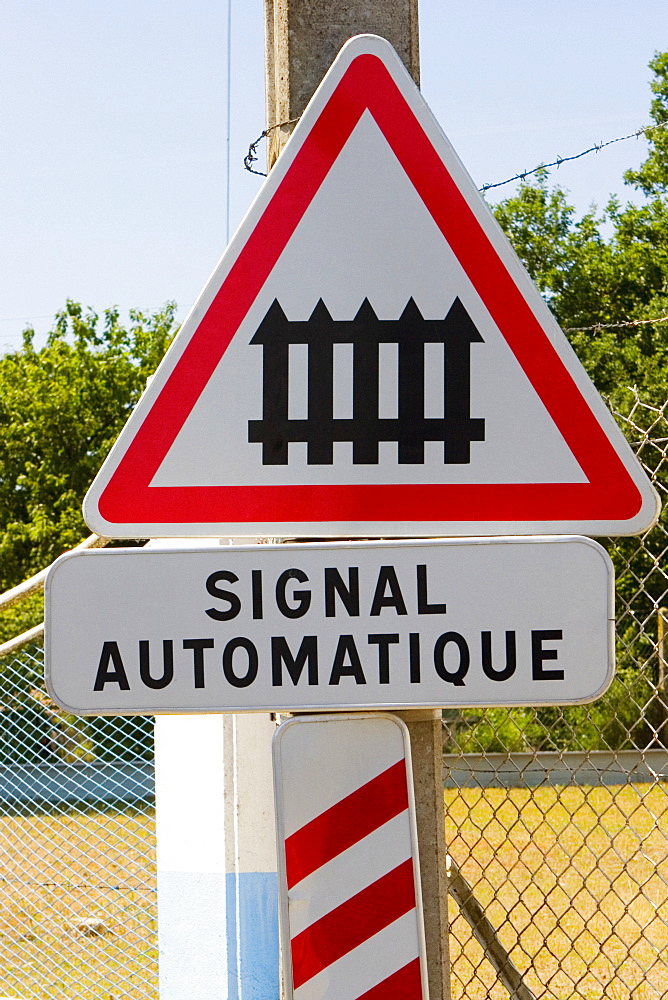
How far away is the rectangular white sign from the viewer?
127cm

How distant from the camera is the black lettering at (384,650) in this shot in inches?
50.1

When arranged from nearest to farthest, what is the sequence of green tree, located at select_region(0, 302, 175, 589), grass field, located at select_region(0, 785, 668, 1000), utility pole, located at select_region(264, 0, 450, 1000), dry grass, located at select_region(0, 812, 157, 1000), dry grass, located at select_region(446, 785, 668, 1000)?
utility pole, located at select_region(264, 0, 450, 1000) → dry grass, located at select_region(446, 785, 668, 1000) → grass field, located at select_region(0, 785, 668, 1000) → dry grass, located at select_region(0, 812, 157, 1000) → green tree, located at select_region(0, 302, 175, 589)

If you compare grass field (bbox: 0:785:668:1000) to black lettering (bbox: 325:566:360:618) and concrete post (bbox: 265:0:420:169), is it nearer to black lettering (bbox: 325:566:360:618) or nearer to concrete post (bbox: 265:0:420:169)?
black lettering (bbox: 325:566:360:618)

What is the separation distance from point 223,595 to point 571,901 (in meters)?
2.29

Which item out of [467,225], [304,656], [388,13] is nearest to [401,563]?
[304,656]

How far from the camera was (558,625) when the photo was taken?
1.27m

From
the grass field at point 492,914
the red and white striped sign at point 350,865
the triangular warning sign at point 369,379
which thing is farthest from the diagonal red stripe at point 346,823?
the grass field at point 492,914

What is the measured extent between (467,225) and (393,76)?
0.22 metres

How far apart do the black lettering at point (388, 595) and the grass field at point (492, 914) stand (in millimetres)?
1930

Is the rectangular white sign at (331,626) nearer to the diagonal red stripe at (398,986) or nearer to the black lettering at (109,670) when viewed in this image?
the black lettering at (109,670)

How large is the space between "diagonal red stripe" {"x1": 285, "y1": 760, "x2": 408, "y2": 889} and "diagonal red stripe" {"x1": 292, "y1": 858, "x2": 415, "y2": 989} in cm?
6

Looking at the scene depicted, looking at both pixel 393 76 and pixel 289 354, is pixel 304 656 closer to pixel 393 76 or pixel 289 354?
pixel 289 354

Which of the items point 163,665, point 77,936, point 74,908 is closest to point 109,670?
point 163,665

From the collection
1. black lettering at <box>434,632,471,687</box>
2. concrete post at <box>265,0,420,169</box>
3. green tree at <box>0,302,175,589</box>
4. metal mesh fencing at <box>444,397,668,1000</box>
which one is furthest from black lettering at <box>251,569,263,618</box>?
green tree at <box>0,302,175,589</box>
